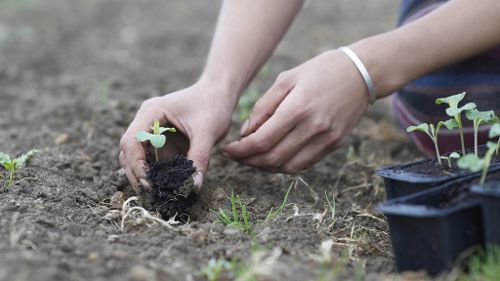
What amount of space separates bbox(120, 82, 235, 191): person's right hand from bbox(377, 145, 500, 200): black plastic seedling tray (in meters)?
0.60

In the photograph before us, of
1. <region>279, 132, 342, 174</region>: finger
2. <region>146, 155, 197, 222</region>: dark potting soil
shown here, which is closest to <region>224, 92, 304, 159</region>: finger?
<region>279, 132, 342, 174</region>: finger

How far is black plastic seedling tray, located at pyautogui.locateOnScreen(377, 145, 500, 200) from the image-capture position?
1.68 m

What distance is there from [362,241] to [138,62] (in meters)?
2.83

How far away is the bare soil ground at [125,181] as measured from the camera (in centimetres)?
159

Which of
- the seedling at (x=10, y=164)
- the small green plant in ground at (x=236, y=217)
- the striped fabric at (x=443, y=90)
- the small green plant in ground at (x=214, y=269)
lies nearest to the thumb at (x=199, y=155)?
the small green plant in ground at (x=236, y=217)

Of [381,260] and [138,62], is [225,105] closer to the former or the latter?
[381,260]

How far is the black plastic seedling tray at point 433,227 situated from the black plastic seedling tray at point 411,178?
0.04 m

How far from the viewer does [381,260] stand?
5.79 ft

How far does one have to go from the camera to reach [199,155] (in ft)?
6.75

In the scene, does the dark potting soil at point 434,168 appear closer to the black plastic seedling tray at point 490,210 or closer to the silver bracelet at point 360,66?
the black plastic seedling tray at point 490,210

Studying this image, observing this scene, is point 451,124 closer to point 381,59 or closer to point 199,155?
point 381,59

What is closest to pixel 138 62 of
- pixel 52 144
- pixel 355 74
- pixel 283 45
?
pixel 283 45

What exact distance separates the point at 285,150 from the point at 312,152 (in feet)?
0.36

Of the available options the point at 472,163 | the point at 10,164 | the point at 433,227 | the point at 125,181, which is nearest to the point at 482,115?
the point at 472,163
